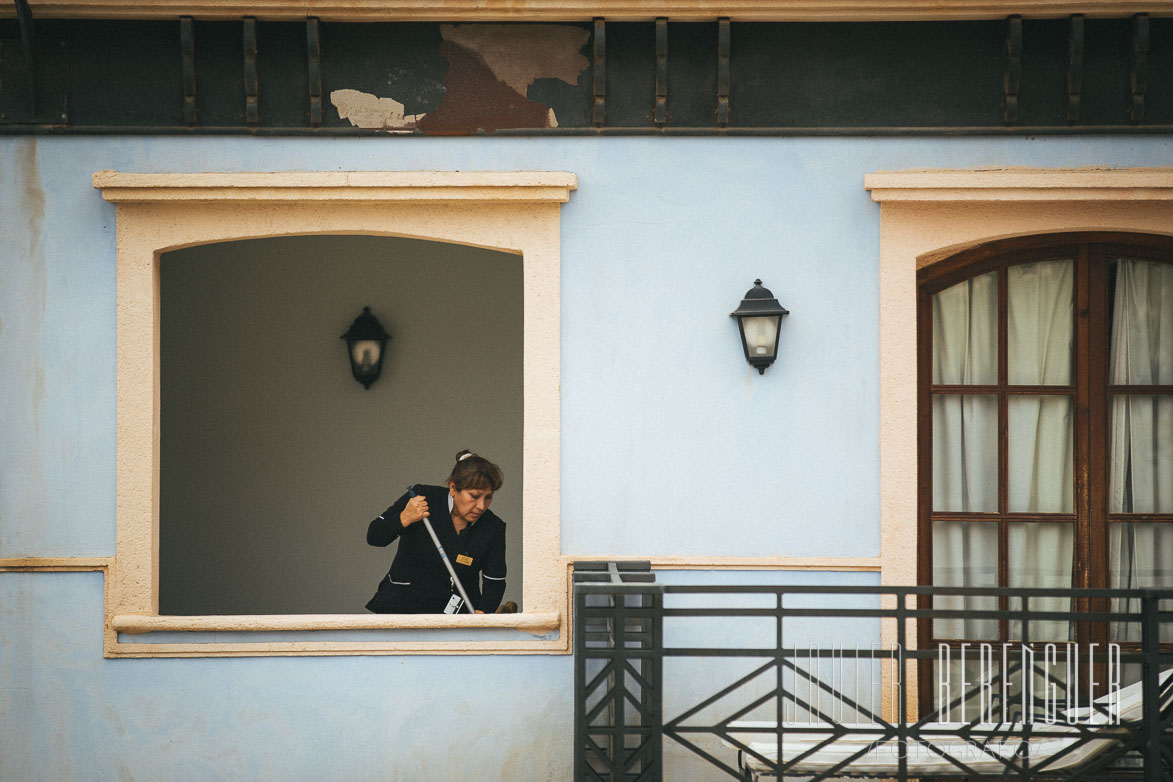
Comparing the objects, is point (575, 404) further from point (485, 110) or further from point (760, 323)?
point (485, 110)

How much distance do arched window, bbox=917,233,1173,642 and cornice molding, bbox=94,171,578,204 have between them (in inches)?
81.1

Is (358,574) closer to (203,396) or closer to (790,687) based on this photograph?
(203,396)

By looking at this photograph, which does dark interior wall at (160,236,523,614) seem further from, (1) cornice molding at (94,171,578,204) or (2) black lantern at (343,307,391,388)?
(1) cornice molding at (94,171,578,204)

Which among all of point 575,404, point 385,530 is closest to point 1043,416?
point 575,404

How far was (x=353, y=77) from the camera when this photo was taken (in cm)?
490

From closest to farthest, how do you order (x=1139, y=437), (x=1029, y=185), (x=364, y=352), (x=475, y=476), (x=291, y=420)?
(x=1029, y=185) → (x=1139, y=437) → (x=475, y=476) → (x=364, y=352) → (x=291, y=420)

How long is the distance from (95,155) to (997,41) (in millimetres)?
4521

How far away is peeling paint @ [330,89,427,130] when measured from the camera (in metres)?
4.88

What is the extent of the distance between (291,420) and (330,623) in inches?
131

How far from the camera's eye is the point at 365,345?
761 cm

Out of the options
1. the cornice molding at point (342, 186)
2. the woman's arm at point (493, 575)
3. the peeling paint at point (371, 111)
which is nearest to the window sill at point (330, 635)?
the woman's arm at point (493, 575)

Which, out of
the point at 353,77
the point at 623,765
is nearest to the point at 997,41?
the point at 353,77

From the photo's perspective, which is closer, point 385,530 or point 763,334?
point 763,334

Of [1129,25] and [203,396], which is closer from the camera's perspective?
[1129,25]
